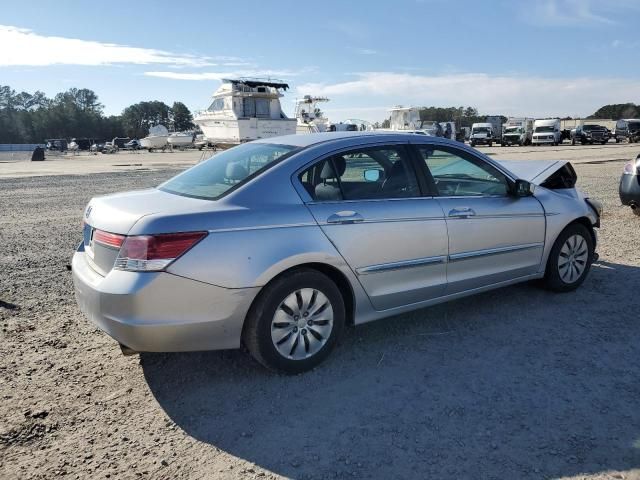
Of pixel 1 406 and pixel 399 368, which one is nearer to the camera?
pixel 1 406

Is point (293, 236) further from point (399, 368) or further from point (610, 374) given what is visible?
point (610, 374)

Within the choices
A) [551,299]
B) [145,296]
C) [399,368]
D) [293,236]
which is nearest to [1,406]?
[145,296]

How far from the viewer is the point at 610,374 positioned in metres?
3.49

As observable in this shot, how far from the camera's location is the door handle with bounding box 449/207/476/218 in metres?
4.16

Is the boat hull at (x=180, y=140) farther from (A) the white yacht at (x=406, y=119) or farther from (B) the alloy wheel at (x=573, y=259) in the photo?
(B) the alloy wheel at (x=573, y=259)

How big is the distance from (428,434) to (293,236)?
56.2 inches

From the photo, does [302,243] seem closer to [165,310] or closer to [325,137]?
[165,310]

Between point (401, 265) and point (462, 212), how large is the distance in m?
0.76

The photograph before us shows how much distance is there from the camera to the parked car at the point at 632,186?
27.4ft

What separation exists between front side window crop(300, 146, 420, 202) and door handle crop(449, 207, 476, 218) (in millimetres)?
329

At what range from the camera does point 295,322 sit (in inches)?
137

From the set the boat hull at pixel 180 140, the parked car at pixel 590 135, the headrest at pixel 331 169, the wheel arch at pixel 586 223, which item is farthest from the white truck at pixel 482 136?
the headrest at pixel 331 169

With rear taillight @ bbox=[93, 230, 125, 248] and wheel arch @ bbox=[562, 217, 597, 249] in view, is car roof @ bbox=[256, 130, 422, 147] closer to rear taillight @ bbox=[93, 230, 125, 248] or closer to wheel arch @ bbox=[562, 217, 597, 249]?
rear taillight @ bbox=[93, 230, 125, 248]

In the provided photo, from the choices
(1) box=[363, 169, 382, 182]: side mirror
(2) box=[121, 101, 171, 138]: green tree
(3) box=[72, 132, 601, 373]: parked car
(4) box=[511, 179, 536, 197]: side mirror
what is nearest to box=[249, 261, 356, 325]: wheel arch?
(3) box=[72, 132, 601, 373]: parked car
